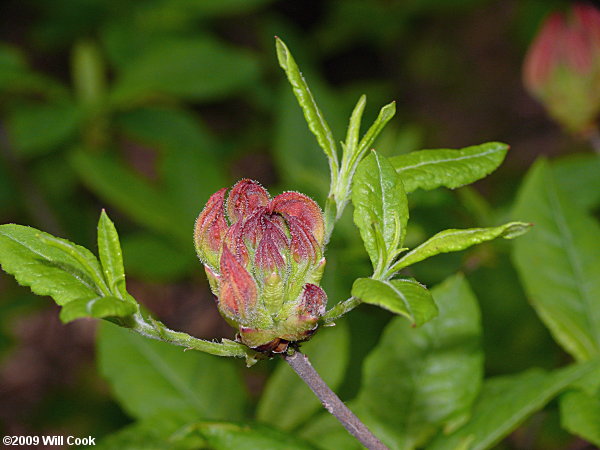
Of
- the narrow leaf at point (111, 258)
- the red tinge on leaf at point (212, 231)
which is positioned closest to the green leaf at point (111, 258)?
the narrow leaf at point (111, 258)

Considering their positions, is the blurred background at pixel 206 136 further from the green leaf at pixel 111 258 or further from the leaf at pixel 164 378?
the green leaf at pixel 111 258

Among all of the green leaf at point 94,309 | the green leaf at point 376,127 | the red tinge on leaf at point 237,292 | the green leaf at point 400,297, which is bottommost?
the green leaf at point 400,297

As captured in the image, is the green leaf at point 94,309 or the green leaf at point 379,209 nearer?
the green leaf at point 94,309

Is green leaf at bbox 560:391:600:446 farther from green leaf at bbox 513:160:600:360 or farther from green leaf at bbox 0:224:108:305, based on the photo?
green leaf at bbox 0:224:108:305

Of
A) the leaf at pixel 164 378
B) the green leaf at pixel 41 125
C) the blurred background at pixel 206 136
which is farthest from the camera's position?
the green leaf at pixel 41 125

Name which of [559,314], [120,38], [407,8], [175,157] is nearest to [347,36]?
[407,8]

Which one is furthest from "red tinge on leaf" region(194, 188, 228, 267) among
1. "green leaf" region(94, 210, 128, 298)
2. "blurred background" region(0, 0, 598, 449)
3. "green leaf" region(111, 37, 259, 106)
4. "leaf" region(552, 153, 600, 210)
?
"green leaf" region(111, 37, 259, 106)

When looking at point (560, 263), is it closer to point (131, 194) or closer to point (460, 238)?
point (460, 238)

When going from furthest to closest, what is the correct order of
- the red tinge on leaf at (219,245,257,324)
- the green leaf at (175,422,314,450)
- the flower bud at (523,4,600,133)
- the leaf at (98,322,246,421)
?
the flower bud at (523,4,600,133) < the leaf at (98,322,246,421) < the green leaf at (175,422,314,450) < the red tinge on leaf at (219,245,257,324)
